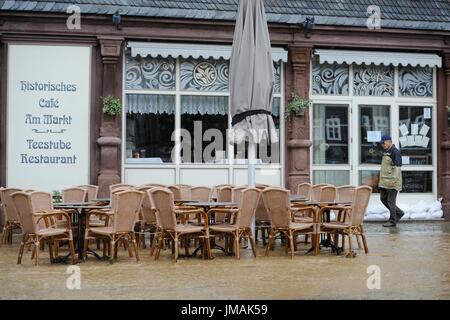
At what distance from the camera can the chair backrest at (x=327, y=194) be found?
36.0 ft

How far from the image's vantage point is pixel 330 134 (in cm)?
1471

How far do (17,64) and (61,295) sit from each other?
7739 millimetres

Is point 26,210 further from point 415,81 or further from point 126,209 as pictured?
point 415,81

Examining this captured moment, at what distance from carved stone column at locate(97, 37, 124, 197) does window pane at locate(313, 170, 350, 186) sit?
4.21 metres

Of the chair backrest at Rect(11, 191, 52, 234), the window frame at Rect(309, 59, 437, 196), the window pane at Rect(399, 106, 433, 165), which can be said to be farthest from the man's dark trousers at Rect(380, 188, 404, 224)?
the chair backrest at Rect(11, 191, 52, 234)

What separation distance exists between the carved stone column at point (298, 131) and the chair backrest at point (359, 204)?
4394 millimetres

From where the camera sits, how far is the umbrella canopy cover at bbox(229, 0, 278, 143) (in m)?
9.67

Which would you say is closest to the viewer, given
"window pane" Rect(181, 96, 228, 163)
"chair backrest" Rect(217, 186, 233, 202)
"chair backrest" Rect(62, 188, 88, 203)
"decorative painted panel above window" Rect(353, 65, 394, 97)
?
"chair backrest" Rect(217, 186, 233, 202)

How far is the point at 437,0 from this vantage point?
15070 mm

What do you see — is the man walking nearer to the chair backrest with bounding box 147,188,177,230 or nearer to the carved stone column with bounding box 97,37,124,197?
the carved stone column with bounding box 97,37,124,197

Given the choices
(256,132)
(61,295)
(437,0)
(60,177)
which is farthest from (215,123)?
(61,295)

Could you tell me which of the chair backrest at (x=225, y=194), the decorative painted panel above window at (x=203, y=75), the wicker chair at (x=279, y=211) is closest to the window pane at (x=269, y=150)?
the decorative painted panel above window at (x=203, y=75)

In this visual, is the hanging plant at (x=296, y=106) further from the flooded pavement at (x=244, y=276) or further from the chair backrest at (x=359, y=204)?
the chair backrest at (x=359, y=204)

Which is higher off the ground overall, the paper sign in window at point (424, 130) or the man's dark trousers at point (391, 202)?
the paper sign in window at point (424, 130)
